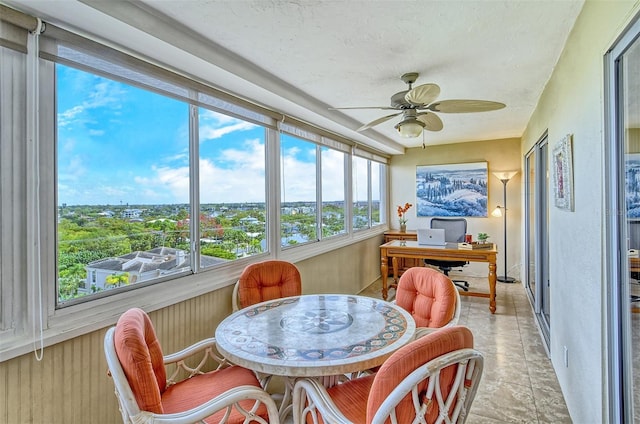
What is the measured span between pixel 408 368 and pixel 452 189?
5.13 metres

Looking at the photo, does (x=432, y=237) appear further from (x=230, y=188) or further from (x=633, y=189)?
(x=633, y=189)

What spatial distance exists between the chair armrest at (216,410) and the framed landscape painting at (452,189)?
16.7 feet

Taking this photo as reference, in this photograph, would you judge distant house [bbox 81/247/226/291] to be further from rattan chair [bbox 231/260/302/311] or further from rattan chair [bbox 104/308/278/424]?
rattan chair [bbox 104/308/278/424]

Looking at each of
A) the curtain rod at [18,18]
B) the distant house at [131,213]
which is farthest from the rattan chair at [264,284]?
the curtain rod at [18,18]

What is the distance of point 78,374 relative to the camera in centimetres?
155

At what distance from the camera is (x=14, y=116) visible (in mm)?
1390

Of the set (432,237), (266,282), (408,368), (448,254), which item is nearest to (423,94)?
(408,368)

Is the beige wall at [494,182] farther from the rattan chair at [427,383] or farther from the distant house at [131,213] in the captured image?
the distant house at [131,213]

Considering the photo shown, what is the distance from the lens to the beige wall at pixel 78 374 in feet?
4.42

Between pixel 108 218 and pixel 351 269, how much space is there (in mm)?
3360

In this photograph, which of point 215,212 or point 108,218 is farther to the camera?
point 215,212

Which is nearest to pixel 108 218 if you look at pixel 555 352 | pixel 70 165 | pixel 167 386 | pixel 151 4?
pixel 70 165

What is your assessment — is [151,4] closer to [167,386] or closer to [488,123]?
[167,386]

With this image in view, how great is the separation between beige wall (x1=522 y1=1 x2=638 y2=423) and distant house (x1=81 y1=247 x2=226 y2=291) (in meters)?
2.36
